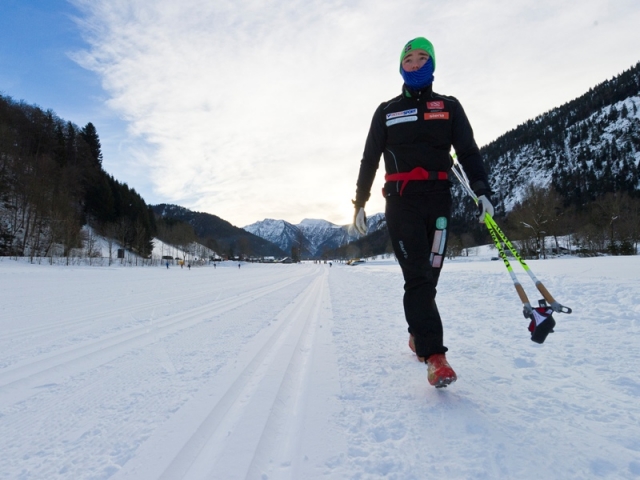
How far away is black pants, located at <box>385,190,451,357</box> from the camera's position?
2.22m

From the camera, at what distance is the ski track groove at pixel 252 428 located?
4.30 ft

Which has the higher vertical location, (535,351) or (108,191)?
(108,191)

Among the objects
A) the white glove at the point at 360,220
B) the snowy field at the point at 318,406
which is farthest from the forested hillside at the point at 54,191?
the white glove at the point at 360,220

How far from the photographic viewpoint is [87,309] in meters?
6.38

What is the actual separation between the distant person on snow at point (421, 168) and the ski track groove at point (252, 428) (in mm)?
1007

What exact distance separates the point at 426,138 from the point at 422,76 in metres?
0.47

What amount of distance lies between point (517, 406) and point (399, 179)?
63.1 inches

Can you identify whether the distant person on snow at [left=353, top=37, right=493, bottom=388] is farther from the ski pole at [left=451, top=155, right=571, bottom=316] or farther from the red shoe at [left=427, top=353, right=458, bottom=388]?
the red shoe at [left=427, top=353, right=458, bottom=388]

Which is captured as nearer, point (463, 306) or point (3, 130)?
point (463, 306)

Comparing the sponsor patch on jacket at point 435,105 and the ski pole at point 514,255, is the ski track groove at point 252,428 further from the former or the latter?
the sponsor patch on jacket at point 435,105

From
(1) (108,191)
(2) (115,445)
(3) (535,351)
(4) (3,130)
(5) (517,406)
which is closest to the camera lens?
(2) (115,445)

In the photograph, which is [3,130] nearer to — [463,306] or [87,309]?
[87,309]

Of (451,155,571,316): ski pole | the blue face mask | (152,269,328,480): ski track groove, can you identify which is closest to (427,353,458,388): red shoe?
(451,155,571,316): ski pole

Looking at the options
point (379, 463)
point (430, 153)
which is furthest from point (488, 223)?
point (379, 463)
